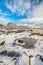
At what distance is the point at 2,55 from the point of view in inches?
83.4

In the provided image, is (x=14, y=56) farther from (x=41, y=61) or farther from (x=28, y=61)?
(x=41, y=61)

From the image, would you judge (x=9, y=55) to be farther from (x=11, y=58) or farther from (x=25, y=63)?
(x=25, y=63)

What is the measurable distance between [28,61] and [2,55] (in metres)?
0.52

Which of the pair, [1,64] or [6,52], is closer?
[1,64]

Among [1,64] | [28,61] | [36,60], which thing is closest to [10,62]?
[1,64]

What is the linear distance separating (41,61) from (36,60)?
8 cm

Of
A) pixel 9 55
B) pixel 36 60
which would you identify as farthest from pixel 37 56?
pixel 9 55

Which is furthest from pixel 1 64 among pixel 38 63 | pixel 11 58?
pixel 38 63

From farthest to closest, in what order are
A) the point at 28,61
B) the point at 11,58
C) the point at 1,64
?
1. the point at 11,58
2. the point at 28,61
3. the point at 1,64

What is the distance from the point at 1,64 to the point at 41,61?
24.3 inches

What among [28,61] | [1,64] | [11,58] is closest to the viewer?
[1,64]

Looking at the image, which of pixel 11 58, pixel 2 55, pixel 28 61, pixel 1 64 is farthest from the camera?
pixel 2 55

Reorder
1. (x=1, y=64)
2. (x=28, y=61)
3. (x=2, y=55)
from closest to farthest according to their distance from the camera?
(x=1, y=64) → (x=28, y=61) → (x=2, y=55)

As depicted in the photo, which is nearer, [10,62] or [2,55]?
[10,62]
